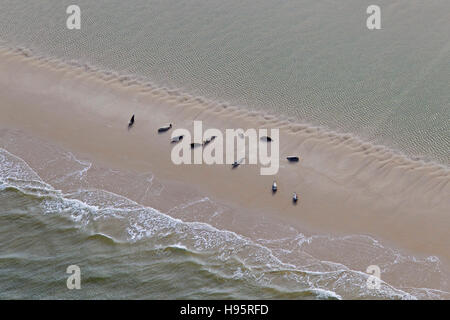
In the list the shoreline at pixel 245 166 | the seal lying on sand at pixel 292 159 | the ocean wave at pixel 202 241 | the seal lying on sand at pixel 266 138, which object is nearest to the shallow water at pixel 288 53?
the shoreline at pixel 245 166

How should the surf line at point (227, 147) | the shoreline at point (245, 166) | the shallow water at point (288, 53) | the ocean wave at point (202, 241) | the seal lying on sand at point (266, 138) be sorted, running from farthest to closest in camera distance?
1. the shallow water at point (288, 53)
2. the seal lying on sand at point (266, 138)
3. the surf line at point (227, 147)
4. the shoreline at point (245, 166)
5. the ocean wave at point (202, 241)

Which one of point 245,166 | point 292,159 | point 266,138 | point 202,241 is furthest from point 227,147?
point 202,241

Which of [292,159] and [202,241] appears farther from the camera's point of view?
[292,159]

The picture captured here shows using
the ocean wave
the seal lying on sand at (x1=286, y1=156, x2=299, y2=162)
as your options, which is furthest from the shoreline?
the ocean wave

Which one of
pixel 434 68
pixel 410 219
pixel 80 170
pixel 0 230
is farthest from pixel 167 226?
pixel 434 68

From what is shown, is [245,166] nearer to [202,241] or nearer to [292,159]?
[292,159]

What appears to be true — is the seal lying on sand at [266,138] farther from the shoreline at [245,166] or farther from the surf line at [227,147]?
the shoreline at [245,166]
